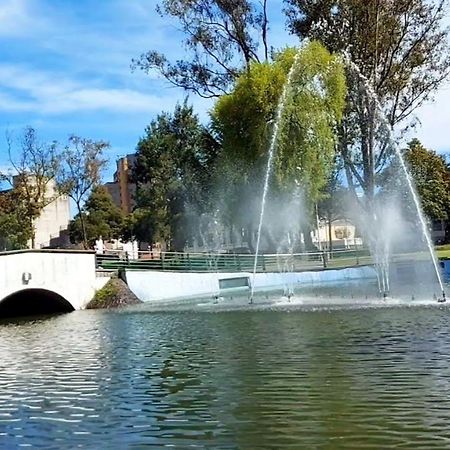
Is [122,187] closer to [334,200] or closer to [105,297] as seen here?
[334,200]

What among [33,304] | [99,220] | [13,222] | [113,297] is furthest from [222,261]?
[99,220]

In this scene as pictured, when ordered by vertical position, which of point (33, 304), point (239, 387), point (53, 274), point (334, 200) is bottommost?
point (239, 387)

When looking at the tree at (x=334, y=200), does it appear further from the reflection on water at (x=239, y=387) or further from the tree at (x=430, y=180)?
the reflection on water at (x=239, y=387)

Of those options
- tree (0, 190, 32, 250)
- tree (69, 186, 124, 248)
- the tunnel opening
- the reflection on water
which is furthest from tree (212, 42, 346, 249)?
tree (69, 186, 124, 248)

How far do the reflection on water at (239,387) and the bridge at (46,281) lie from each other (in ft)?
30.6

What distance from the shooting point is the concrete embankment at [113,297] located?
89.5 feet

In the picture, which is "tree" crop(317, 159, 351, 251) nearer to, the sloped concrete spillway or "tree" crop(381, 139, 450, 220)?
"tree" crop(381, 139, 450, 220)

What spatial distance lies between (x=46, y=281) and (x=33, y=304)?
3.50m

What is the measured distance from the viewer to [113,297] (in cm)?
2750

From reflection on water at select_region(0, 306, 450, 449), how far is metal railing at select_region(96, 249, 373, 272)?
13.8 meters

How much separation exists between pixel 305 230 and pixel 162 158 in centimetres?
1522

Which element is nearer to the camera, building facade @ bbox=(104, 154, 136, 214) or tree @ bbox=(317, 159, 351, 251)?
tree @ bbox=(317, 159, 351, 251)

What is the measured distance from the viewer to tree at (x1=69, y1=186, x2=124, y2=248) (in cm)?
7431

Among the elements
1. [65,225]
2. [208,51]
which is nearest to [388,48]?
[208,51]
